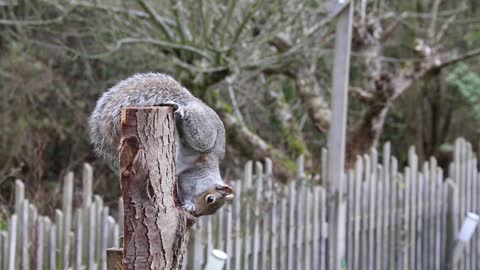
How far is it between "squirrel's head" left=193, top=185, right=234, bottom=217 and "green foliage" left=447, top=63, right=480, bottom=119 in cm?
756

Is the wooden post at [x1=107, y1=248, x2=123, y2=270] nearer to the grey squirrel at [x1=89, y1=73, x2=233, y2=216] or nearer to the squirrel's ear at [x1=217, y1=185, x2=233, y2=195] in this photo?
the grey squirrel at [x1=89, y1=73, x2=233, y2=216]

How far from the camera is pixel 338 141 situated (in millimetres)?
4059

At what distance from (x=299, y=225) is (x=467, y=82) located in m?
5.91

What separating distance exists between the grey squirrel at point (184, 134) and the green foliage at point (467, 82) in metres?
7.49

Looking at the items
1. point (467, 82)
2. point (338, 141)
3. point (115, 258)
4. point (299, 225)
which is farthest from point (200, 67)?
point (467, 82)

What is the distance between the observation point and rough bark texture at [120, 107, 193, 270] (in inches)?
64.4

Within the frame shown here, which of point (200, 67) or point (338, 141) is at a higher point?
point (200, 67)

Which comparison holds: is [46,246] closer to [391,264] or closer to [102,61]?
[391,264]

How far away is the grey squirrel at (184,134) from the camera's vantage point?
1.86 meters

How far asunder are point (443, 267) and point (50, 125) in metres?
4.08

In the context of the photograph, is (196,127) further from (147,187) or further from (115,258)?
(115,258)

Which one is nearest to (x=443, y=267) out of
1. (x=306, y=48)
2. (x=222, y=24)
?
(x=306, y=48)

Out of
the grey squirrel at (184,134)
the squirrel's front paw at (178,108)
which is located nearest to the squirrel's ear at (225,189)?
the grey squirrel at (184,134)

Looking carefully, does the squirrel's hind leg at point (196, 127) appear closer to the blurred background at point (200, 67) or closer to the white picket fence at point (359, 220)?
the white picket fence at point (359, 220)
